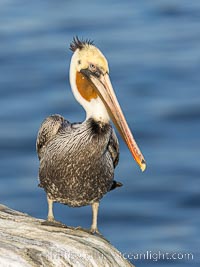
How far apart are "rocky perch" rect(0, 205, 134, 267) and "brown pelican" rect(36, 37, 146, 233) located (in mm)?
547

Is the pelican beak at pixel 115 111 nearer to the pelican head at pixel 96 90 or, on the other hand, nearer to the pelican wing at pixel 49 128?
the pelican head at pixel 96 90

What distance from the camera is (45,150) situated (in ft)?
40.8

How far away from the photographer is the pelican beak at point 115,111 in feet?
38.6

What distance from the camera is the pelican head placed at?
38.7 ft

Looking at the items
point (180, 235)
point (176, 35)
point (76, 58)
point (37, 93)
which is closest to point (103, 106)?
point (76, 58)

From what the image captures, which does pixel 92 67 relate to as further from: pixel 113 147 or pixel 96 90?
pixel 113 147

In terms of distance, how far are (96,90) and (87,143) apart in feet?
1.61

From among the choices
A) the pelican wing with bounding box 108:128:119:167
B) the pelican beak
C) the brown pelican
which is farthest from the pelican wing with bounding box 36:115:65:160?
the pelican beak

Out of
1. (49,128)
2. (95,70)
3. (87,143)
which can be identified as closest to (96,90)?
(95,70)

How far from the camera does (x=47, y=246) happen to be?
34.6 ft

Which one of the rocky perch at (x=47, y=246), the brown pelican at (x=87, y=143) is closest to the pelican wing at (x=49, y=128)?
the brown pelican at (x=87, y=143)

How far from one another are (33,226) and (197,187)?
731 centimetres

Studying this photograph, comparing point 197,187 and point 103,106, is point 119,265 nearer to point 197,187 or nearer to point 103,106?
point 103,106

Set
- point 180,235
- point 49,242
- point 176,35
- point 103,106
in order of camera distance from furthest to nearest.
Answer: point 176,35
point 180,235
point 103,106
point 49,242
